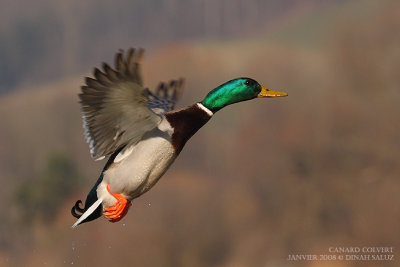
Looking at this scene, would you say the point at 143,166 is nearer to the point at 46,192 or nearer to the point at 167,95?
the point at 167,95

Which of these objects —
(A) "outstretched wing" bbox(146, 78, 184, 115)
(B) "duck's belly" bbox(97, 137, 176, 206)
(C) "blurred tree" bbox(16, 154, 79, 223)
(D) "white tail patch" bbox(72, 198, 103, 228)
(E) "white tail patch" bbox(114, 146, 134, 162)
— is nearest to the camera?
(B) "duck's belly" bbox(97, 137, 176, 206)

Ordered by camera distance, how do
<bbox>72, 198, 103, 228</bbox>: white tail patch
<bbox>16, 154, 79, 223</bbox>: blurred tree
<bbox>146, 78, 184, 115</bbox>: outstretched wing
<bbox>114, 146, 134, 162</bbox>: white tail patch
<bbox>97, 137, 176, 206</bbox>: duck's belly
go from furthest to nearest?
<bbox>16, 154, 79, 223</bbox>: blurred tree < <bbox>146, 78, 184, 115</bbox>: outstretched wing < <bbox>72, 198, 103, 228</bbox>: white tail patch < <bbox>114, 146, 134, 162</bbox>: white tail patch < <bbox>97, 137, 176, 206</bbox>: duck's belly

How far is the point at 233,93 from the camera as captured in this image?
429 centimetres

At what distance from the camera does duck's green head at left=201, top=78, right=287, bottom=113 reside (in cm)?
421

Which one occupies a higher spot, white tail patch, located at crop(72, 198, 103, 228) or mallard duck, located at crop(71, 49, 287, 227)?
mallard duck, located at crop(71, 49, 287, 227)

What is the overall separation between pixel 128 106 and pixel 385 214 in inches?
586

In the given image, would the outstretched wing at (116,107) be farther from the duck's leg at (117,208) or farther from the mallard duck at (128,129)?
the duck's leg at (117,208)

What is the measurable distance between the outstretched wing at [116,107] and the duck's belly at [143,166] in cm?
8

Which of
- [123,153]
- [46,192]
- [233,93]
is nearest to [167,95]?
[233,93]

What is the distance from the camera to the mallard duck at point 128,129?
3.86 meters

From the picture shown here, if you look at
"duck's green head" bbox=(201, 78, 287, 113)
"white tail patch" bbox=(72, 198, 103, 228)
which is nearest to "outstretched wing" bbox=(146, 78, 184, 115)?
"duck's green head" bbox=(201, 78, 287, 113)

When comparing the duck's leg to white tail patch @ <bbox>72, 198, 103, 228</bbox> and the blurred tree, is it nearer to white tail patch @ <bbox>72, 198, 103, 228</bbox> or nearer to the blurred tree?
white tail patch @ <bbox>72, 198, 103, 228</bbox>

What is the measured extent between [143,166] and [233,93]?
0.62 meters

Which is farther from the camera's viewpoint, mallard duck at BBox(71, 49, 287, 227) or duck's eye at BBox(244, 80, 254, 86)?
duck's eye at BBox(244, 80, 254, 86)
